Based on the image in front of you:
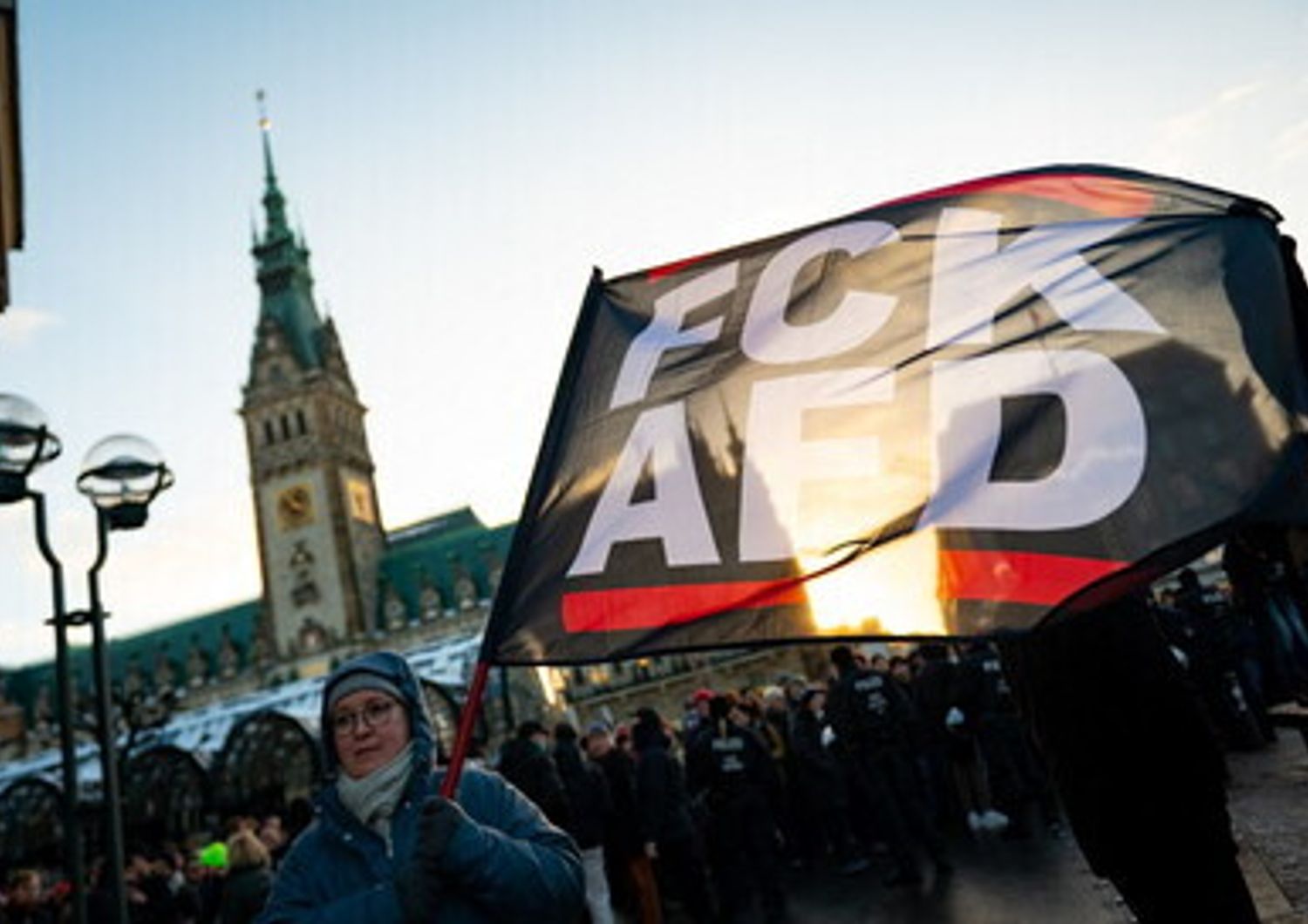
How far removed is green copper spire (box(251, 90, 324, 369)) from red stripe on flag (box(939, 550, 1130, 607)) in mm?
74398

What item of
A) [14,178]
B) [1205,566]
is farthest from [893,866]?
[1205,566]

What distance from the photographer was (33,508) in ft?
21.2

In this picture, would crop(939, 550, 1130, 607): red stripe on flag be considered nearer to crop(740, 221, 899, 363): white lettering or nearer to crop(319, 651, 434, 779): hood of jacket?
crop(740, 221, 899, 363): white lettering

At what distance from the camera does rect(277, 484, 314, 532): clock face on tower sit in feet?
219

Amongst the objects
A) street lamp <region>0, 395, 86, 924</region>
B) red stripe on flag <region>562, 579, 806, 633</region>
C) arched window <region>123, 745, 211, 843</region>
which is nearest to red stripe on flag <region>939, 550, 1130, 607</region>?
red stripe on flag <region>562, 579, 806, 633</region>

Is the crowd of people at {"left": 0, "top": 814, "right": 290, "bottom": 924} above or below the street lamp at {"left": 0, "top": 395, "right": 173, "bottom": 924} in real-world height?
below

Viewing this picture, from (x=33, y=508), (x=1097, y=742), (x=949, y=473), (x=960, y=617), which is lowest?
(x=1097, y=742)

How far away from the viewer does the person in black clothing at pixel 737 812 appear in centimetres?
799

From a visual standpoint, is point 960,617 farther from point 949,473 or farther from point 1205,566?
point 1205,566

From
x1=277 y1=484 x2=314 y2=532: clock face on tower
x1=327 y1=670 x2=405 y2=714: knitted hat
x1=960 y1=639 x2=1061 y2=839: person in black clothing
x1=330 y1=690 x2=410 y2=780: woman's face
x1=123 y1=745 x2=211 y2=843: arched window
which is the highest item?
x1=277 y1=484 x2=314 y2=532: clock face on tower

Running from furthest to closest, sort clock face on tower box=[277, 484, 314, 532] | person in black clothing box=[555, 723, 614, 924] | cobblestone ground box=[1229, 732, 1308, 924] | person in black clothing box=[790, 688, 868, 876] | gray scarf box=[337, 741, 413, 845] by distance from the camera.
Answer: clock face on tower box=[277, 484, 314, 532] → person in black clothing box=[790, 688, 868, 876] → person in black clothing box=[555, 723, 614, 924] → cobblestone ground box=[1229, 732, 1308, 924] → gray scarf box=[337, 741, 413, 845]

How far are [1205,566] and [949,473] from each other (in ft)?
207

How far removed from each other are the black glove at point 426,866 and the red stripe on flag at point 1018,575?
1.27m

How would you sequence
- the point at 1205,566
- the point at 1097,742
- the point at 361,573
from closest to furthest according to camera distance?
the point at 1097,742 < the point at 1205,566 < the point at 361,573
